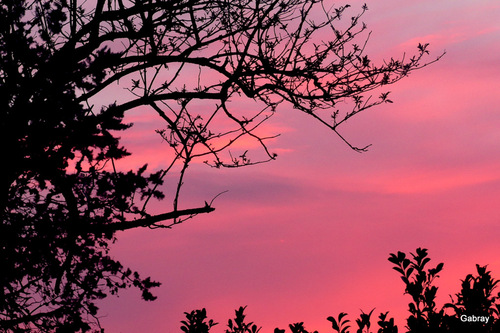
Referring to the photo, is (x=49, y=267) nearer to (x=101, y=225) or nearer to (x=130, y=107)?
(x=101, y=225)

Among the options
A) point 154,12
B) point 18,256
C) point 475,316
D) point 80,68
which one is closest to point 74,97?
point 80,68

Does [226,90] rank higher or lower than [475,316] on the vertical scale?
higher

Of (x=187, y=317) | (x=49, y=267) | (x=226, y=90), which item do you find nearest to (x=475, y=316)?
(x=187, y=317)

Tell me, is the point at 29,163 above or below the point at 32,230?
above

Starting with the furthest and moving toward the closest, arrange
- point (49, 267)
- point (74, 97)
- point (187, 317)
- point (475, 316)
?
point (49, 267), point (74, 97), point (187, 317), point (475, 316)

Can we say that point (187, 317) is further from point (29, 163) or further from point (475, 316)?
point (29, 163)

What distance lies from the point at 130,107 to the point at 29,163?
1.78 meters

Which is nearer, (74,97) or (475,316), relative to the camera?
(475,316)

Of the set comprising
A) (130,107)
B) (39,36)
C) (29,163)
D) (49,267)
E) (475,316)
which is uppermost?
(39,36)

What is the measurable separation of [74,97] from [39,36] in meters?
1.23

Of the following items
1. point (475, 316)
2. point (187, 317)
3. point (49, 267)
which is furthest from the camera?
point (49, 267)

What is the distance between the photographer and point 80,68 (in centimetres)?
1052

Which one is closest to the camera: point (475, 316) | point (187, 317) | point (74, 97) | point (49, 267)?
point (475, 316)

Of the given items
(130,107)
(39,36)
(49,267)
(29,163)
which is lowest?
(49,267)
